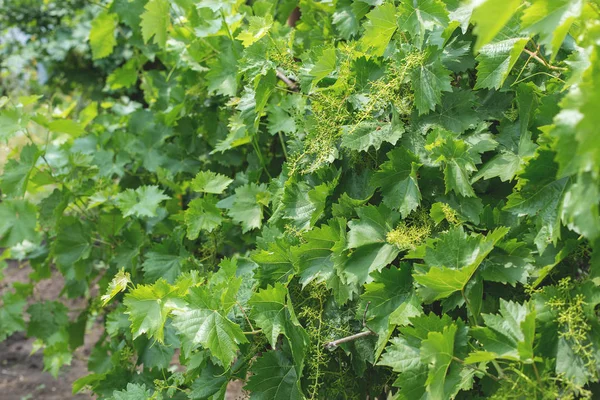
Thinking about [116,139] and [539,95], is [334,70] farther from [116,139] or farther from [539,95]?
[116,139]

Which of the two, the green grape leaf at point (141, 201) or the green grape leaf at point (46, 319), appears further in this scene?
the green grape leaf at point (46, 319)

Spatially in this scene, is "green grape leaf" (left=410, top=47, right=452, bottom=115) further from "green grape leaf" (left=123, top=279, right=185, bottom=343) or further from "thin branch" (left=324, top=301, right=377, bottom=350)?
"green grape leaf" (left=123, top=279, right=185, bottom=343)

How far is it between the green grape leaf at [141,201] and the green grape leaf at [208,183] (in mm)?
212

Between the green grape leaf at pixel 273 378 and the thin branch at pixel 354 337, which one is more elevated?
the thin branch at pixel 354 337

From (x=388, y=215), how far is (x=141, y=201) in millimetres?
1017

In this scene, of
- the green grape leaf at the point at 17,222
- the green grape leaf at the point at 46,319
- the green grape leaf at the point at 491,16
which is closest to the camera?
the green grape leaf at the point at 491,16

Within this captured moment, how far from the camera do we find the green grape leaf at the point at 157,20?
207 cm

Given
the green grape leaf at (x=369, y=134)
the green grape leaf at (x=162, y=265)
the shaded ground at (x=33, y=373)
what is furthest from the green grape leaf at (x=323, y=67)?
the shaded ground at (x=33, y=373)

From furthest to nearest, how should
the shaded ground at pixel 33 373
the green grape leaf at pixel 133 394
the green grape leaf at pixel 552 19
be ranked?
the shaded ground at pixel 33 373 < the green grape leaf at pixel 133 394 < the green grape leaf at pixel 552 19

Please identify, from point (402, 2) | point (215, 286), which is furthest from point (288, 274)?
point (402, 2)

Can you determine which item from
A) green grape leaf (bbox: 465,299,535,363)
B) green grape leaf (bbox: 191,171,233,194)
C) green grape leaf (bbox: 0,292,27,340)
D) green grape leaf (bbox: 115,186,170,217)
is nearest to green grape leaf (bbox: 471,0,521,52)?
green grape leaf (bbox: 465,299,535,363)

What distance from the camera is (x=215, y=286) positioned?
1424 mm

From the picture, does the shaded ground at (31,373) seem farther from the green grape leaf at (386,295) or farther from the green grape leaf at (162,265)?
the green grape leaf at (386,295)

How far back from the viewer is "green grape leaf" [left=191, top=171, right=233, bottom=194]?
6.03 feet
